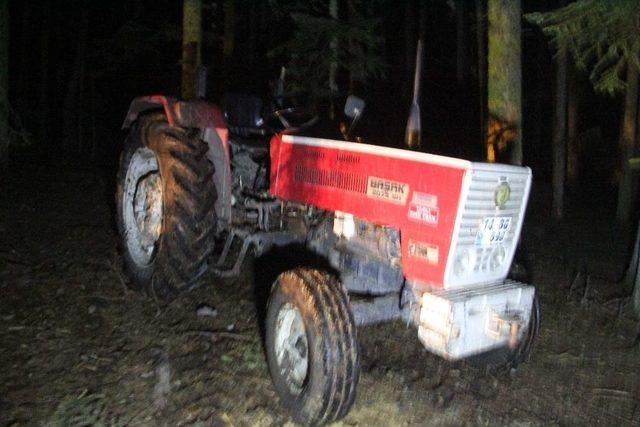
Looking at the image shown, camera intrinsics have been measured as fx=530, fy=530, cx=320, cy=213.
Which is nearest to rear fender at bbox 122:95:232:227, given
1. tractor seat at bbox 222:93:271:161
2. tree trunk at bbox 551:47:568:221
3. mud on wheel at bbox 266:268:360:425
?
tractor seat at bbox 222:93:271:161

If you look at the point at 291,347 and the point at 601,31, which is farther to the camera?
the point at 601,31

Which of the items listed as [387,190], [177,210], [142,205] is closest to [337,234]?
[387,190]

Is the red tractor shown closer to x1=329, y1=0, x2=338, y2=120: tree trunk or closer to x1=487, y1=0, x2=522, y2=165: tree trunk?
x1=487, y1=0, x2=522, y2=165: tree trunk

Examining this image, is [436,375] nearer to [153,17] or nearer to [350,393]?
[350,393]

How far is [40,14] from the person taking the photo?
28.0 m

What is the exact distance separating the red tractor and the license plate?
0.01m

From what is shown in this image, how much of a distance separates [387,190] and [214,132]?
211cm

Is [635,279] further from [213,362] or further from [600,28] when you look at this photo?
[213,362]

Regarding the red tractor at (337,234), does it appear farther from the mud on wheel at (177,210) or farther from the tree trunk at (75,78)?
the tree trunk at (75,78)

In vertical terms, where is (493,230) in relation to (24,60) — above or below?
below

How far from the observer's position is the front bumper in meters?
3.16

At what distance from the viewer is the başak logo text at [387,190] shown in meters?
3.44

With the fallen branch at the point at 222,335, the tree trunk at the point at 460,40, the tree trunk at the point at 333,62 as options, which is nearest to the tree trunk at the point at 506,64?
the fallen branch at the point at 222,335

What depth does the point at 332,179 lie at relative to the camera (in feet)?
12.9
